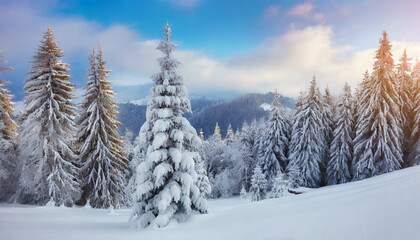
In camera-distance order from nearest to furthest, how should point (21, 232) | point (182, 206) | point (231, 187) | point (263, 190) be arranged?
point (21, 232)
point (182, 206)
point (263, 190)
point (231, 187)

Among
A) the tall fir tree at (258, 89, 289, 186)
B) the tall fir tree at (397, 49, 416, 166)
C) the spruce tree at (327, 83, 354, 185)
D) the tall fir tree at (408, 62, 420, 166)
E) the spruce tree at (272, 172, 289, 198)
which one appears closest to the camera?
the tall fir tree at (408, 62, 420, 166)

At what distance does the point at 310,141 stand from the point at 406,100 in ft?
38.1

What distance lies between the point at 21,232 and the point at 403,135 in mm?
33487

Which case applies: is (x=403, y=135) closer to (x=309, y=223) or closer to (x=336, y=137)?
(x=336, y=137)

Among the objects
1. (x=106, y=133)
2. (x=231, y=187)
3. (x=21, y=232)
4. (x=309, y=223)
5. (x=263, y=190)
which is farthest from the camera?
(x=231, y=187)

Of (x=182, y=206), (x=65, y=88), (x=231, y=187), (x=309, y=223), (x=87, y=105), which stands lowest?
(x=231, y=187)

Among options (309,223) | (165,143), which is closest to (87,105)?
(165,143)

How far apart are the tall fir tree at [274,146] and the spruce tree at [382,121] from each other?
34.9 ft

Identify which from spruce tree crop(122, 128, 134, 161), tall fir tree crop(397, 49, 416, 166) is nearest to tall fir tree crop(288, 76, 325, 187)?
tall fir tree crop(397, 49, 416, 166)

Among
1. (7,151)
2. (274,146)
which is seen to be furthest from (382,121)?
(7,151)

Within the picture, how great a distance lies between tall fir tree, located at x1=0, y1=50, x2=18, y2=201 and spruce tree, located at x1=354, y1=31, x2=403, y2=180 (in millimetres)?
33208

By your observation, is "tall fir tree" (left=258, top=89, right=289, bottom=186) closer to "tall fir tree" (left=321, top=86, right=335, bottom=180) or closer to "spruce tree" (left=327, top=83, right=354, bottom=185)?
"tall fir tree" (left=321, top=86, right=335, bottom=180)

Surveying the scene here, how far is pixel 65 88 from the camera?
1817cm

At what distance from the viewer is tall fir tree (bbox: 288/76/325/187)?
98.7ft
